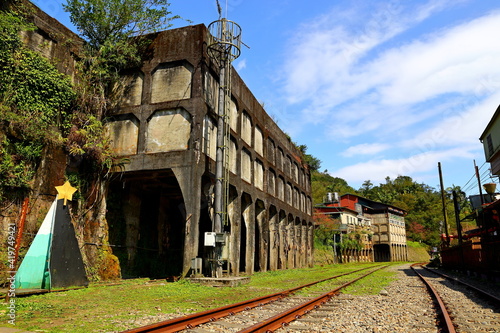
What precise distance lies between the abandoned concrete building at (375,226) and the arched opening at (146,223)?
4549 cm

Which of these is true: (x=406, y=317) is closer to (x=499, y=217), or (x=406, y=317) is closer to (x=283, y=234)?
(x=499, y=217)

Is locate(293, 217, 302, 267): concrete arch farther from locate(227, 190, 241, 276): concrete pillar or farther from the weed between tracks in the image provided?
the weed between tracks

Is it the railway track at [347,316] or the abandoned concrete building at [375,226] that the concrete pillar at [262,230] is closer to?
the railway track at [347,316]

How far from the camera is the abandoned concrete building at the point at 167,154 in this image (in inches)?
648

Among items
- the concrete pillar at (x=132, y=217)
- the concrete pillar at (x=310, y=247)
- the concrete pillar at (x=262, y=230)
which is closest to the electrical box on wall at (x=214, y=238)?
the concrete pillar at (x=132, y=217)

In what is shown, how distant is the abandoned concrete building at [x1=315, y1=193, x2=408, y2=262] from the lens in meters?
66.0

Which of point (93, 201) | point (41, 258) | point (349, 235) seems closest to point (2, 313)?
point (41, 258)

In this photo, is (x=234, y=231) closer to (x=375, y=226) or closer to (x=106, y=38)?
(x=106, y=38)

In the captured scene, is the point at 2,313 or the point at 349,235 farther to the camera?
the point at 349,235

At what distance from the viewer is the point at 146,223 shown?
67.4 feet

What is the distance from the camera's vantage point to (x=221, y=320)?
7164 mm

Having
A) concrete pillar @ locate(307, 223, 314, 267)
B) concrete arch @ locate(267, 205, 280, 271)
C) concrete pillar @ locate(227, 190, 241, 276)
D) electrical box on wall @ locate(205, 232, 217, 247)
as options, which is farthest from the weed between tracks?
concrete pillar @ locate(307, 223, 314, 267)

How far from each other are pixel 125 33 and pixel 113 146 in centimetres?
584

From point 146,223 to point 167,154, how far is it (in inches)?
222
